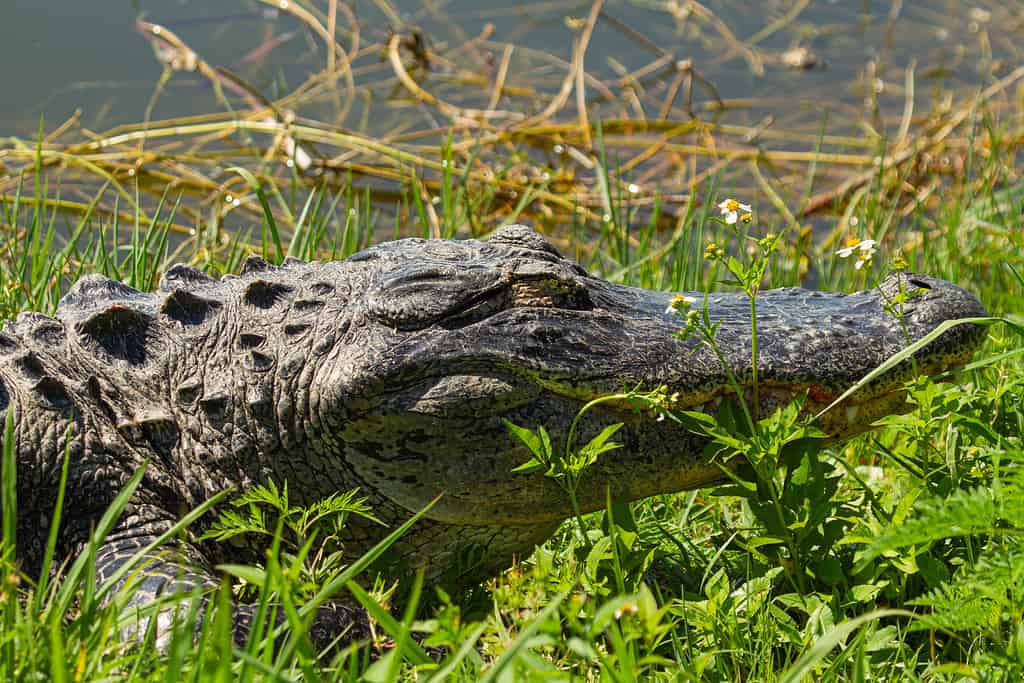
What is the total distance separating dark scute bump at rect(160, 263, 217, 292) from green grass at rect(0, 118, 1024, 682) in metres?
0.68

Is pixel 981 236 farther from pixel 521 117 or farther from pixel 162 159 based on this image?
pixel 162 159

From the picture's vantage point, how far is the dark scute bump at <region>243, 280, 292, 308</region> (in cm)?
300

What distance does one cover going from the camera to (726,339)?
2.85m

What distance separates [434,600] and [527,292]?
80 cm

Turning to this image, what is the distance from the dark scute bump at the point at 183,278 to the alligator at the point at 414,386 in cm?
18

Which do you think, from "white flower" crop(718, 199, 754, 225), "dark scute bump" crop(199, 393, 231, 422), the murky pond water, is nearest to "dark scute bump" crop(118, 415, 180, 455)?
"dark scute bump" crop(199, 393, 231, 422)

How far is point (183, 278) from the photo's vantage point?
3.26 meters

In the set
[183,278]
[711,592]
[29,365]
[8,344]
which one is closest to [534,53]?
[183,278]

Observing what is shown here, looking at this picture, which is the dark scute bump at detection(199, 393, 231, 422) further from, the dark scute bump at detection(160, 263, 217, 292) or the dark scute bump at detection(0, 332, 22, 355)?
the dark scute bump at detection(0, 332, 22, 355)

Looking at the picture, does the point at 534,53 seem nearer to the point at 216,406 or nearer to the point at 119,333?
the point at 119,333

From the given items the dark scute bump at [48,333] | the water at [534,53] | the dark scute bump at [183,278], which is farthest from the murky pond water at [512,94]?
the dark scute bump at [48,333]

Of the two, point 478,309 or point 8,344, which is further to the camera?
point 8,344

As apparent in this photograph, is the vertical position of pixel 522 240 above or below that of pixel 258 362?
above

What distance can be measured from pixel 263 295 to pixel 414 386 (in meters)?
0.53
